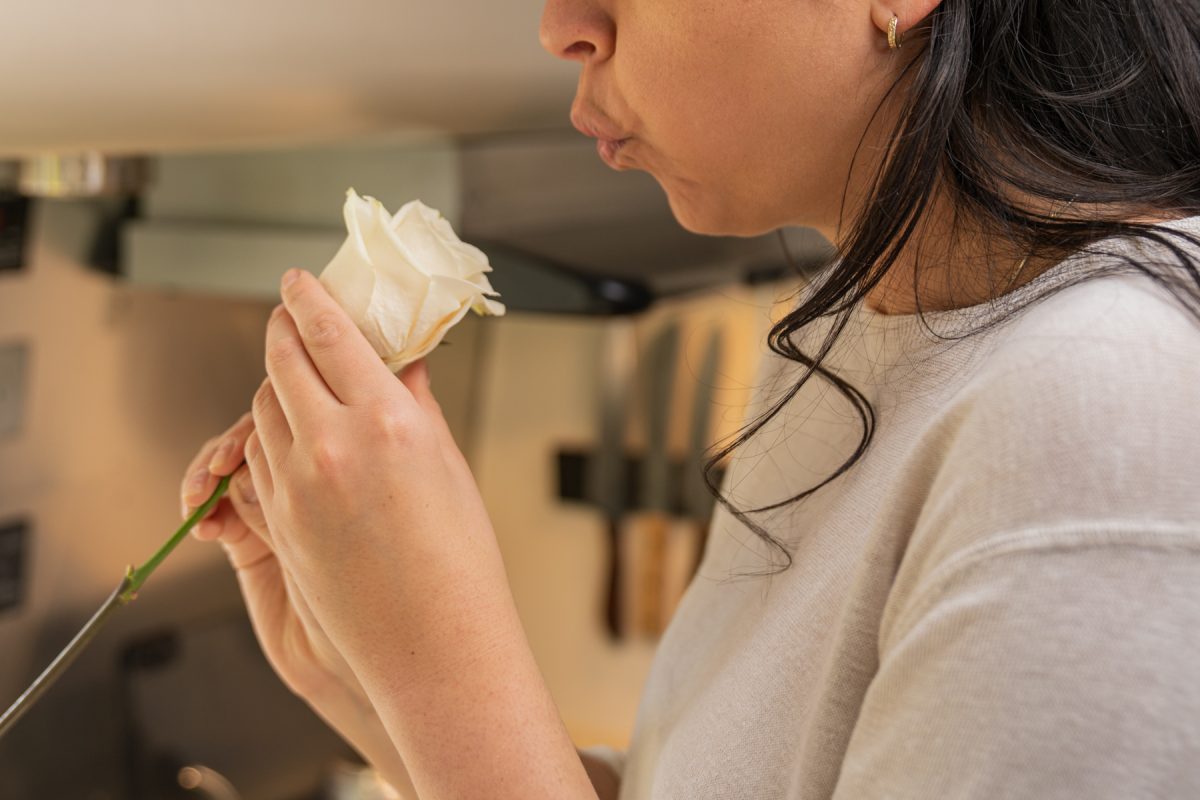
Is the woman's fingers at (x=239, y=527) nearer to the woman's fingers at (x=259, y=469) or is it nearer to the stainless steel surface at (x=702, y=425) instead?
the woman's fingers at (x=259, y=469)

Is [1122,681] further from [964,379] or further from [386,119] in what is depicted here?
[386,119]

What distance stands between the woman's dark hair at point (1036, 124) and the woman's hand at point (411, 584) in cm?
19

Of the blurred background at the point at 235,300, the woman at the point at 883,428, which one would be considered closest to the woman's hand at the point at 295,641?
the woman at the point at 883,428

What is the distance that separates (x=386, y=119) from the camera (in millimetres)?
805

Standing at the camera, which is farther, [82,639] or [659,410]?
[659,410]

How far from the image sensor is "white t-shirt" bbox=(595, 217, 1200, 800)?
1.10ft

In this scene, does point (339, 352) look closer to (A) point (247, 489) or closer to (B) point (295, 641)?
(A) point (247, 489)

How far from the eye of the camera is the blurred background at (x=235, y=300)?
63 cm

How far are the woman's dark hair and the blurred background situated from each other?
240 millimetres

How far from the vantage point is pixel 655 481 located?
176 cm

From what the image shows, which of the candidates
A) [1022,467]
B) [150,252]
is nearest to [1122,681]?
[1022,467]

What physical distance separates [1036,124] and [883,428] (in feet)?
0.50

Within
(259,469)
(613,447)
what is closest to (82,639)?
(259,469)

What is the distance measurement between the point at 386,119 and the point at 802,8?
0.40 m
